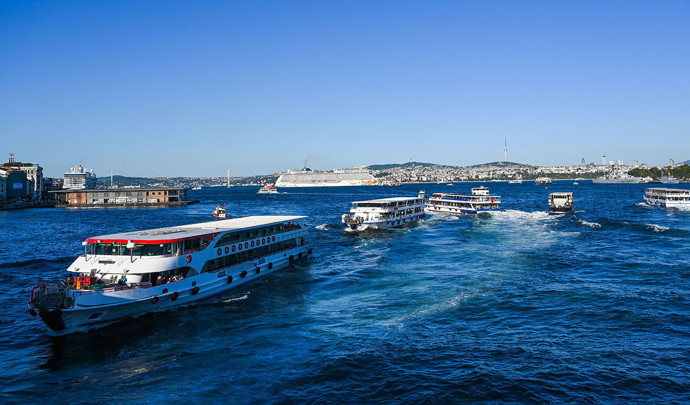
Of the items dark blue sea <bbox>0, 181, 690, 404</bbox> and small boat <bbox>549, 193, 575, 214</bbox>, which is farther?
small boat <bbox>549, 193, 575, 214</bbox>

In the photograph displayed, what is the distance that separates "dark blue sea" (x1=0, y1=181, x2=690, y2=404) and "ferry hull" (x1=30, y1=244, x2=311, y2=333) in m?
0.69

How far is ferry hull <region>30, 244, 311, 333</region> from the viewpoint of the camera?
26125 mm

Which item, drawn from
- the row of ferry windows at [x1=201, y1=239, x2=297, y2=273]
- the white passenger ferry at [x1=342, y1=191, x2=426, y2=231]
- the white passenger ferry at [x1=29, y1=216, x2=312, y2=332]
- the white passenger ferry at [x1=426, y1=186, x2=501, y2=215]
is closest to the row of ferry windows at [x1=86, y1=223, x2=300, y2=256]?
the white passenger ferry at [x1=29, y1=216, x2=312, y2=332]

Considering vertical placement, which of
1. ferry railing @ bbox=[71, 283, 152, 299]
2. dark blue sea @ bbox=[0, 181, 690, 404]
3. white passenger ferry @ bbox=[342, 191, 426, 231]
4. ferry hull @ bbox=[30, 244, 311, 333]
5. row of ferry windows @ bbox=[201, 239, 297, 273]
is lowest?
dark blue sea @ bbox=[0, 181, 690, 404]

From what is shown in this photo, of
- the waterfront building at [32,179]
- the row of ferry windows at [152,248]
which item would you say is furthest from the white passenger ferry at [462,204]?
the waterfront building at [32,179]

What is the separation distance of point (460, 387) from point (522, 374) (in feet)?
10.4

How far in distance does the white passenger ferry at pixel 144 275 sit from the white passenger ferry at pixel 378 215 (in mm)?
33988

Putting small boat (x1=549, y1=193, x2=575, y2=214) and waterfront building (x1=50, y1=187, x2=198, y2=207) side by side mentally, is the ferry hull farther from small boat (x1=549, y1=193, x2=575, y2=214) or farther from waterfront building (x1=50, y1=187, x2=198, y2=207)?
waterfront building (x1=50, y1=187, x2=198, y2=207)

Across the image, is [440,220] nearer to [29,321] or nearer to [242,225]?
[242,225]

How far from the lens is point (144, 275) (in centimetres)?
3003

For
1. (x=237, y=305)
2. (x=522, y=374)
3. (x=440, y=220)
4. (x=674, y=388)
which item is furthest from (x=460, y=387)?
(x=440, y=220)

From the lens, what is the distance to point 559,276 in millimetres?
39719

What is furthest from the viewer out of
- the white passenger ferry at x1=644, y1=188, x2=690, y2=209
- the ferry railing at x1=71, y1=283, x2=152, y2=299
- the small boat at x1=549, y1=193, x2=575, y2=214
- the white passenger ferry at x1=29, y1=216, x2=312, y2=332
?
the white passenger ferry at x1=644, y1=188, x2=690, y2=209

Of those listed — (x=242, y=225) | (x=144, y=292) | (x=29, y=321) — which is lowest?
(x=29, y=321)
